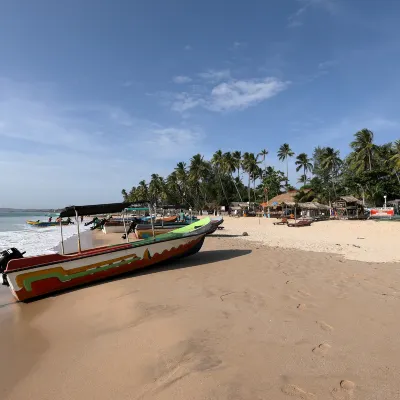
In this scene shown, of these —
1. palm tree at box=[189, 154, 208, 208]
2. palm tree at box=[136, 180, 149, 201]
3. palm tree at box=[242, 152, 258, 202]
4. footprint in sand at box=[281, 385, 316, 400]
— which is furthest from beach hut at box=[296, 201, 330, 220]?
palm tree at box=[136, 180, 149, 201]

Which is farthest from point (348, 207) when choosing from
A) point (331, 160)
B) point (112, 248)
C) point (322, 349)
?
point (322, 349)

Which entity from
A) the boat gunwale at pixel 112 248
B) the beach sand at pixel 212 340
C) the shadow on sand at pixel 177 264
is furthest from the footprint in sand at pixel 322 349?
the boat gunwale at pixel 112 248

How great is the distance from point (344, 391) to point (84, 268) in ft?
22.2

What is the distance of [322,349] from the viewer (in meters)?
3.69

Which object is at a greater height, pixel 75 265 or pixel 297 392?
pixel 75 265

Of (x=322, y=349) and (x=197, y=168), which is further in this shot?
(x=197, y=168)

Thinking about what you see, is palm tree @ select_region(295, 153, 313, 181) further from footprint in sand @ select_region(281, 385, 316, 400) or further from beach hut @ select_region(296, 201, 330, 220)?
footprint in sand @ select_region(281, 385, 316, 400)

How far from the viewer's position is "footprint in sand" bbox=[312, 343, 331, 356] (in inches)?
141

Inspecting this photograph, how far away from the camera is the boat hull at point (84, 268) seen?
6.86 m

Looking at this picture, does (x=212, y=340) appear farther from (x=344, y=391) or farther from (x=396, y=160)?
(x=396, y=160)

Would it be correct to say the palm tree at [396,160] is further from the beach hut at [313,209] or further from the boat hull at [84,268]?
the boat hull at [84,268]

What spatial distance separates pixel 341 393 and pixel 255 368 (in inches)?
36.1

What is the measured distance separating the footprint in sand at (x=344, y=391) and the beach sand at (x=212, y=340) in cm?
1

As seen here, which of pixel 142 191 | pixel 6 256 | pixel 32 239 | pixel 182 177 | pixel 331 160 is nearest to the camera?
pixel 6 256
